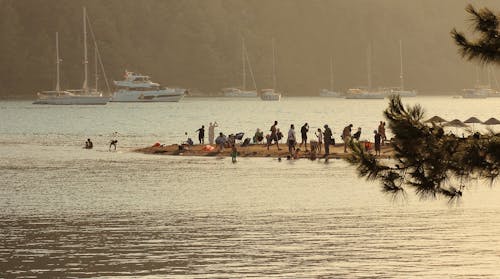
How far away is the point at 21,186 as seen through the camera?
55562 mm

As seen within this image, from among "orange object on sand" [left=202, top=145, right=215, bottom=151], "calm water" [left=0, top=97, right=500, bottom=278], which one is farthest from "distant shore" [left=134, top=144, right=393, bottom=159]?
"calm water" [left=0, top=97, right=500, bottom=278]

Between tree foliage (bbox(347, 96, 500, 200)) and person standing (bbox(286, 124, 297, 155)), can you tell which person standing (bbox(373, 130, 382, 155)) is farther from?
tree foliage (bbox(347, 96, 500, 200))

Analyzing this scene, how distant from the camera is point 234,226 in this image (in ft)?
129

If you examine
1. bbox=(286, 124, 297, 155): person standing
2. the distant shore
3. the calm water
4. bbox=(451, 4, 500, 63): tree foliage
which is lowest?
the calm water

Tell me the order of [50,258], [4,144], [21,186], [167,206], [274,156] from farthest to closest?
[4,144] < [274,156] < [21,186] < [167,206] < [50,258]

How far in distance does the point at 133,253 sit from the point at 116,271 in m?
2.87

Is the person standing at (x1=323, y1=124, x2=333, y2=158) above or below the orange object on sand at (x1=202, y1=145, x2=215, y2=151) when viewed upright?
Answer: above

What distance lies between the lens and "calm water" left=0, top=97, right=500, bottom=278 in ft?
103

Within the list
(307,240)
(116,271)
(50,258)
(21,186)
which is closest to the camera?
(116,271)

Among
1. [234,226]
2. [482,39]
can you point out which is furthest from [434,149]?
[234,226]

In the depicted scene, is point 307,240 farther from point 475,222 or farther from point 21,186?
point 21,186

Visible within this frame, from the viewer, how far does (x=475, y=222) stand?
130ft

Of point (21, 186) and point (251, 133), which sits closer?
point (21, 186)

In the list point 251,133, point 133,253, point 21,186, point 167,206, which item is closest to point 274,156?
point 21,186
